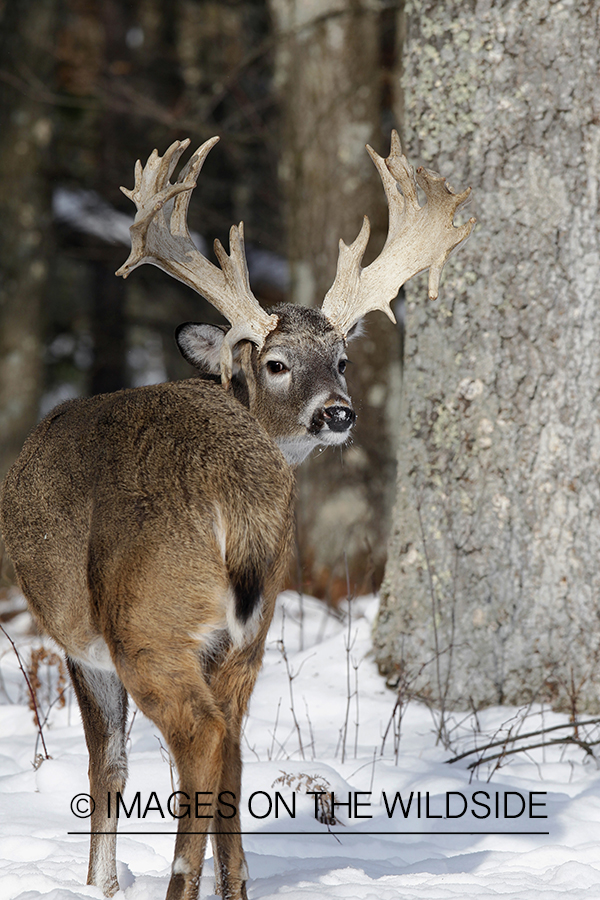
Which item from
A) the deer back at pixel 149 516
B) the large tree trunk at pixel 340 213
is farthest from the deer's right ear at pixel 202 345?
the large tree trunk at pixel 340 213

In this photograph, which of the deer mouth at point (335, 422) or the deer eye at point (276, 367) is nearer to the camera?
the deer mouth at point (335, 422)

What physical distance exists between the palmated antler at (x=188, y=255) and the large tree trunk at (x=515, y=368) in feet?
4.26

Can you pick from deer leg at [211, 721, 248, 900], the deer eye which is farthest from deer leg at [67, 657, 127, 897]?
the deer eye

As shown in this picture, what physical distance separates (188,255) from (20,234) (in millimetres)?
7876

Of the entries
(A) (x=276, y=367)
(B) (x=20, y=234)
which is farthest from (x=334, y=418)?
(B) (x=20, y=234)

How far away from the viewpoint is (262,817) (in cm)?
386

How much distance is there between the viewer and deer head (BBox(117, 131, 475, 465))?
3.91m

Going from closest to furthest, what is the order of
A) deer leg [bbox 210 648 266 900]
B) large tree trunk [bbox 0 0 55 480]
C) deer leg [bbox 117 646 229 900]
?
1. deer leg [bbox 117 646 229 900]
2. deer leg [bbox 210 648 266 900]
3. large tree trunk [bbox 0 0 55 480]

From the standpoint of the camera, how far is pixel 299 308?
14.1 ft

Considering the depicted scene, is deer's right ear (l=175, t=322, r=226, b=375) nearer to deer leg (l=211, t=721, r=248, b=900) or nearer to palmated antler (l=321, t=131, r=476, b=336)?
palmated antler (l=321, t=131, r=476, b=336)

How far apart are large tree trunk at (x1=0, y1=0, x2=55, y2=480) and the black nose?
25.5ft

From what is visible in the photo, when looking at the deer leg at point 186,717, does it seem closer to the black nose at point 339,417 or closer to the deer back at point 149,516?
the deer back at point 149,516

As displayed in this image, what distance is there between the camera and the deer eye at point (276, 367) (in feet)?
13.6

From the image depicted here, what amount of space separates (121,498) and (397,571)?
2.59 m
